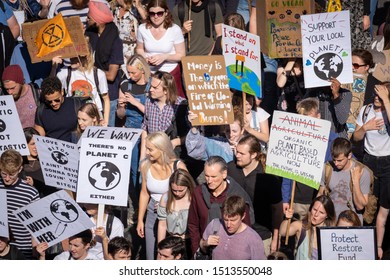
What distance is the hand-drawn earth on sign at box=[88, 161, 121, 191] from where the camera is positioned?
15797 millimetres

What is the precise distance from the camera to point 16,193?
53.0 feet

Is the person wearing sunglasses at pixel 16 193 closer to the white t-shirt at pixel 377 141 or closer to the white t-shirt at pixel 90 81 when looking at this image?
the white t-shirt at pixel 90 81

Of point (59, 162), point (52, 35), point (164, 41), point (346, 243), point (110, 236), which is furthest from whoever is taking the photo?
point (164, 41)

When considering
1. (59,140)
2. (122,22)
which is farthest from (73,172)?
(122,22)

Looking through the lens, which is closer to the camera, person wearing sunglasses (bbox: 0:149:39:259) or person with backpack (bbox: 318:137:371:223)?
person with backpack (bbox: 318:137:371:223)

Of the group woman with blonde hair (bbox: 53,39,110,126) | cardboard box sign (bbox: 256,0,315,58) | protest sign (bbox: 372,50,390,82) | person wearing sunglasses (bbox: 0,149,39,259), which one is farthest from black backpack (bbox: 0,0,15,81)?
protest sign (bbox: 372,50,390,82)

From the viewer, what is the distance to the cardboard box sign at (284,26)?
57.7 feet

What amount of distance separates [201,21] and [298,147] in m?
3.12

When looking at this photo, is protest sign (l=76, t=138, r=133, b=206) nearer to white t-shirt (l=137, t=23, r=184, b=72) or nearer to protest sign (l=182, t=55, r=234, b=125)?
protest sign (l=182, t=55, r=234, b=125)

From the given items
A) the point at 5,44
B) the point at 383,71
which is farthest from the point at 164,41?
the point at 383,71

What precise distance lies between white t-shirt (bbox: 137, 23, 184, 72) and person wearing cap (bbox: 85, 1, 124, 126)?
1.19 feet

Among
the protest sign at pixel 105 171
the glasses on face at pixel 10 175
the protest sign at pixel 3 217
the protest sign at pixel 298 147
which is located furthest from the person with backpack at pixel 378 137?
the protest sign at pixel 3 217

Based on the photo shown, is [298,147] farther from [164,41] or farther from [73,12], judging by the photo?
[73,12]

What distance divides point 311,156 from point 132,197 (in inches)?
102
